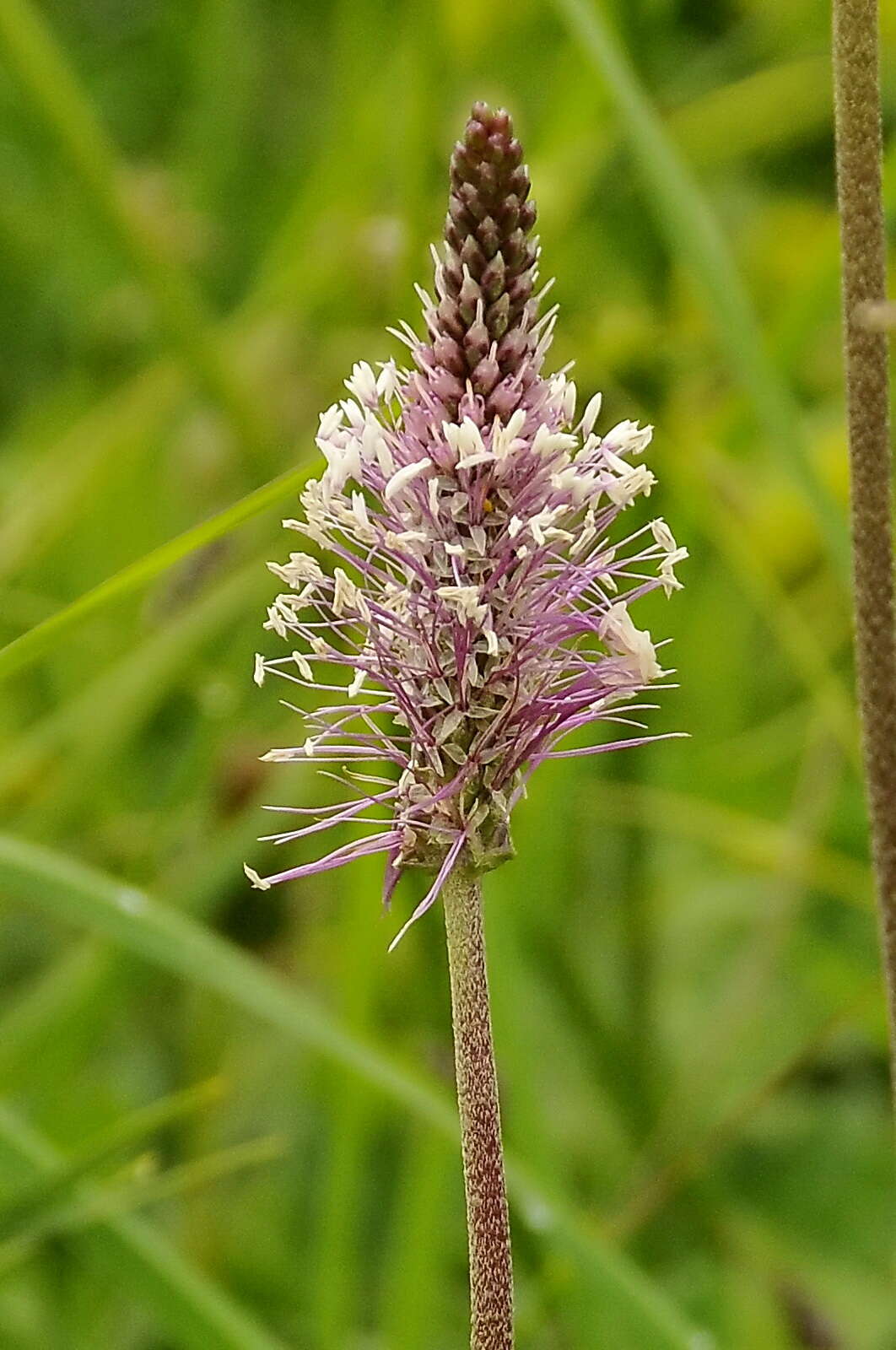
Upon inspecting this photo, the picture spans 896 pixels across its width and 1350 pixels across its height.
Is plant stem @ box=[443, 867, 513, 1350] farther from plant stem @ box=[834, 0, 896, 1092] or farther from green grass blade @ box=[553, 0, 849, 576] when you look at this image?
green grass blade @ box=[553, 0, 849, 576]

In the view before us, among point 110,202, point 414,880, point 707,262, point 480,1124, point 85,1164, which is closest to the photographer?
point 480,1124

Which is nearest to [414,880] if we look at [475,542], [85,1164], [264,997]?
[264,997]

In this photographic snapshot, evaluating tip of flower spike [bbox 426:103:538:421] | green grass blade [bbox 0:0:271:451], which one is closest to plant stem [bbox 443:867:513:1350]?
tip of flower spike [bbox 426:103:538:421]

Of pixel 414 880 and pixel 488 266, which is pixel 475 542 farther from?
pixel 414 880

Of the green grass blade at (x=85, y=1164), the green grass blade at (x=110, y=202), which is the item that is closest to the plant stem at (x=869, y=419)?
the green grass blade at (x=85, y=1164)

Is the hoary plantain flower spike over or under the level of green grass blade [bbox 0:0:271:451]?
under

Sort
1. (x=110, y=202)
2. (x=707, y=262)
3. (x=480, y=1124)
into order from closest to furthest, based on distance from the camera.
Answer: (x=480, y=1124) → (x=707, y=262) → (x=110, y=202)

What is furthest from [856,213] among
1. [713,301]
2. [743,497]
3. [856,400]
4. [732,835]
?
[743,497]
